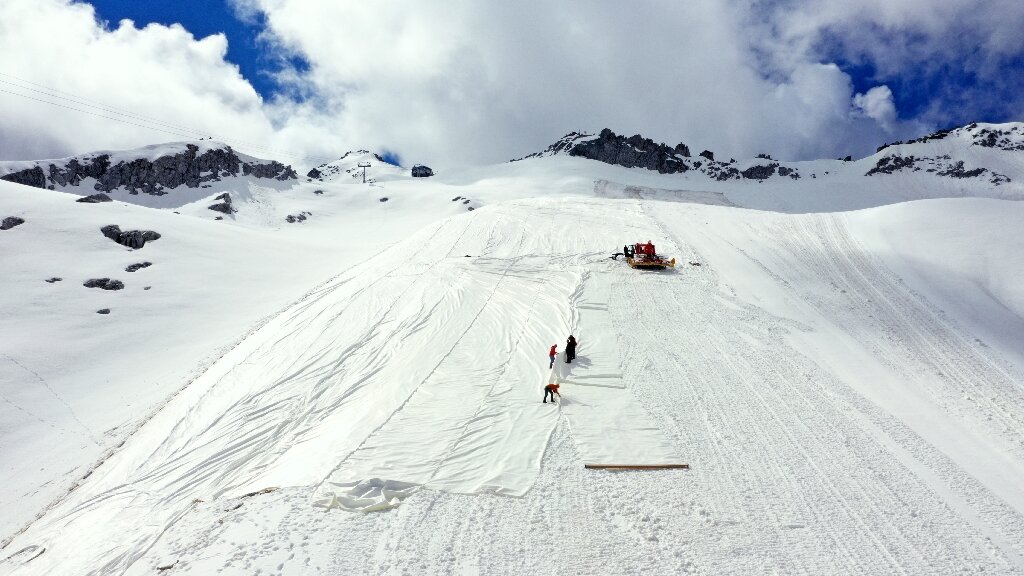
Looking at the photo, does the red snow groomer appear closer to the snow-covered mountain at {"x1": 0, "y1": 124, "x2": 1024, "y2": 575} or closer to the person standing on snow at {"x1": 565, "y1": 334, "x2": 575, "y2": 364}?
the snow-covered mountain at {"x1": 0, "y1": 124, "x2": 1024, "y2": 575}

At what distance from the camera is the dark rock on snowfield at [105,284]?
91.7 ft

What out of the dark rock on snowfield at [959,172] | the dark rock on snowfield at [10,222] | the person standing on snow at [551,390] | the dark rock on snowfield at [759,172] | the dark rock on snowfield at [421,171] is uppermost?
the dark rock on snowfield at [959,172]

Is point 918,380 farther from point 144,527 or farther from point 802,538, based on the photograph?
point 144,527

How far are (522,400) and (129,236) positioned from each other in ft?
117

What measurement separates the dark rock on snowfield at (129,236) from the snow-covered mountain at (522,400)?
266 millimetres

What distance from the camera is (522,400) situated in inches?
530

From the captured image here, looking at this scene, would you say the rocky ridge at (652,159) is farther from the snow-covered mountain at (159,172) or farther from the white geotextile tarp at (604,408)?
the white geotextile tarp at (604,408)

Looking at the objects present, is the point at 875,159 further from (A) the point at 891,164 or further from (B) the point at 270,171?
(B) the point at 270,171

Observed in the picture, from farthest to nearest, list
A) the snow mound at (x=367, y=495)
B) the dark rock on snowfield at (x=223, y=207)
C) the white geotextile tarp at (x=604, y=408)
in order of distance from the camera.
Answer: the dark rock on snowfield at (x=223, y=207), the white geotextile tarp at (x=604, y=408), the snow mound at (x=367, y=495)

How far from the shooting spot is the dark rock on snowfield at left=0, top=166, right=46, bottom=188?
6938cm

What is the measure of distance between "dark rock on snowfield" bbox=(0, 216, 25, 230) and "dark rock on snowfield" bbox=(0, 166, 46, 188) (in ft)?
176

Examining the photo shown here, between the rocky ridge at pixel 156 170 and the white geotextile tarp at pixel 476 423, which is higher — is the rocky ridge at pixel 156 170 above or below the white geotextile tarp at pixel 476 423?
above

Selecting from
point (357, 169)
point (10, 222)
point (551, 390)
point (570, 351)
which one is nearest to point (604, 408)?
point (551, 390)

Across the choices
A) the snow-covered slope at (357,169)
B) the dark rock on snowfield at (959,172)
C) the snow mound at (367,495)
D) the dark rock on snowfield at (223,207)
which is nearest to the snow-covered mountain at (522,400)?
the snow mound at (367,495)
